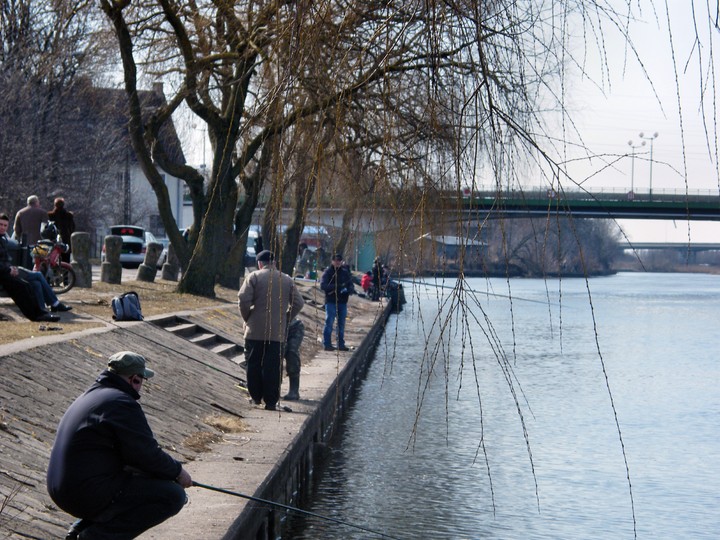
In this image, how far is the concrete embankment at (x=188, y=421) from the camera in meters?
8.12

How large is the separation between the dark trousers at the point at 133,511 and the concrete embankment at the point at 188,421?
0.55 m

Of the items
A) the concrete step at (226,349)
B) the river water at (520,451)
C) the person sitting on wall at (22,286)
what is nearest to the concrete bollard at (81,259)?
the concrete step at (226,349)

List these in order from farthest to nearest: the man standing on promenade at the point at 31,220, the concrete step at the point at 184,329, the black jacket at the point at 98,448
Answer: the man standing on promenade at the point at 31,220 → the concrete step at the point at 184,329 → the black jacket at the point at 98,448

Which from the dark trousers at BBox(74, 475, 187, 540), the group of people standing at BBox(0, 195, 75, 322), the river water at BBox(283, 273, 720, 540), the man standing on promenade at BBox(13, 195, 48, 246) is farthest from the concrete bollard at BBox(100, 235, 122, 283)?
the dark trousers at BBox(74, 475, 187, 540)

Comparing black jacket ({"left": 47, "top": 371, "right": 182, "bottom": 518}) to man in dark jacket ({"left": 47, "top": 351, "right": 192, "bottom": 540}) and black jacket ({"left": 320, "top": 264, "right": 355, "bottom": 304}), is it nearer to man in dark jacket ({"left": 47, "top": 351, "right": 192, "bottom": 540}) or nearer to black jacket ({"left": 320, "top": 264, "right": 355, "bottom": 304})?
man in dark jacket ({"left": 47, "top": 351, "right": 192, "bottom": 540})

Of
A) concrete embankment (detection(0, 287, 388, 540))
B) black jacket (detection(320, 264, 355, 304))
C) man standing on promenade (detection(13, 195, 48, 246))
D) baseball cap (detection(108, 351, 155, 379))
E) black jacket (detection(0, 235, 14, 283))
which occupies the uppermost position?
man standing on promenade (detection(13, 195, 48, 246))

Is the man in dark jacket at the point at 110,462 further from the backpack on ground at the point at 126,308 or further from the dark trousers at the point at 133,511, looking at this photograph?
the backpack on ground at the point at 126,308

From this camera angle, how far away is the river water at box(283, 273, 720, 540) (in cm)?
1252

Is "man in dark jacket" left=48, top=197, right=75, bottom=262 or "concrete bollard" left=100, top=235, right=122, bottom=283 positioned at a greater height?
"man in dark jacket" left=48, top=197, right=75, bottom=262

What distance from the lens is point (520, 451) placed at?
59.1 ft

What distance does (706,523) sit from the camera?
13.7 metres

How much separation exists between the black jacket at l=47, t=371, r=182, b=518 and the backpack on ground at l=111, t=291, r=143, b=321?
10783 millimetres

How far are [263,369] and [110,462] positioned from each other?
756cm

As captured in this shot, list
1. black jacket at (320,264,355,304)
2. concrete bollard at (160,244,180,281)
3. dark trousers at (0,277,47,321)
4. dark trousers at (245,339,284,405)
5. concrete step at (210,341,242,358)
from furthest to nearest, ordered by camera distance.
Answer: concrete bollard at (160,244,180,281) → concrete step at (210,341,242,358) → black jacket at (320,264,355,304) → dark trousers at (0,277,47,321) → dark trousers at (245,339,284,405)
